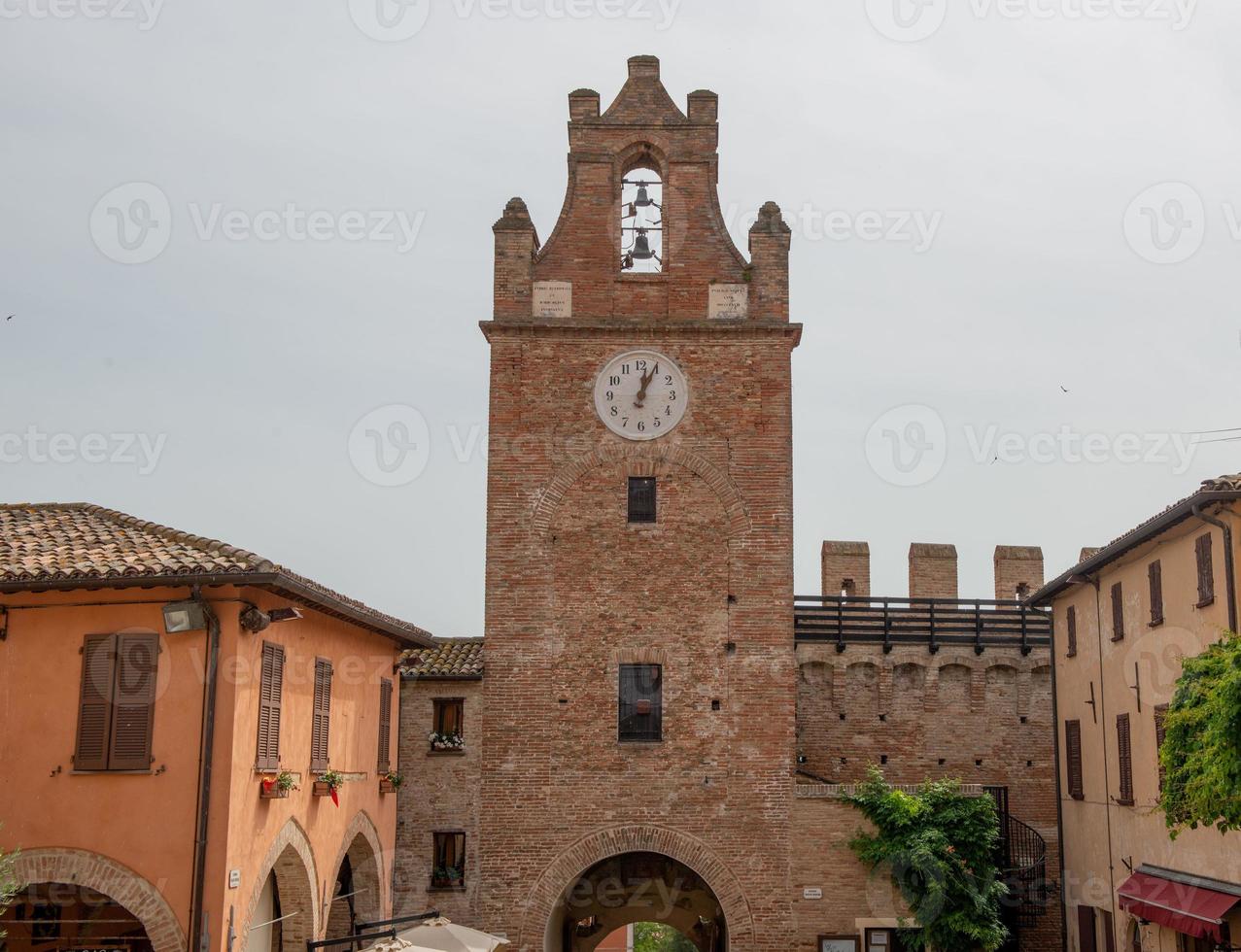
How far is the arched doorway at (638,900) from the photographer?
25.6 m

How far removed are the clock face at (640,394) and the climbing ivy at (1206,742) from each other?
1184 cm

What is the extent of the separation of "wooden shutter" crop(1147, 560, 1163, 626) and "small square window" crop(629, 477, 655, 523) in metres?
8.03

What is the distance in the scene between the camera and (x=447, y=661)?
92.4 ft

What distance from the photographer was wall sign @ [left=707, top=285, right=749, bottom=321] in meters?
24.9

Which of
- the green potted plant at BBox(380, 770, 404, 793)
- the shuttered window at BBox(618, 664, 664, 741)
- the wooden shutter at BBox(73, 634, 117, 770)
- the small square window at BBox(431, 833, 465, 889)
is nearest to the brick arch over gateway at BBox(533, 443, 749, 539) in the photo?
the shuttered window at BBox(618, 664, 664, 741)

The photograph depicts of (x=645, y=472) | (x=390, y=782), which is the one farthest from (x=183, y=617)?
(x=645, y=472)

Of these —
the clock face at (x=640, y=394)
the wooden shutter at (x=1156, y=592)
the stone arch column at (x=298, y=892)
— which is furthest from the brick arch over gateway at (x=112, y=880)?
the wooden shutter at (x=1156, y=592)

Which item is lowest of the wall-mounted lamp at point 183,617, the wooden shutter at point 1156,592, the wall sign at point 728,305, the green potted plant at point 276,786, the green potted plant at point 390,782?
the green potted plant at point 390,782

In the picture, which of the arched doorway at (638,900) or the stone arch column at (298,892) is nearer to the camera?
the stone arch column at (298,892)

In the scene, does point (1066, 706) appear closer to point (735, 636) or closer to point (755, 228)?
point (735, 636)

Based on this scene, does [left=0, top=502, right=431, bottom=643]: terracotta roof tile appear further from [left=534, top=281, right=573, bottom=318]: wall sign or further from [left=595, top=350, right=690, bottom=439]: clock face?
[left=534, top=281, right=573, bottom=318]: wall sign

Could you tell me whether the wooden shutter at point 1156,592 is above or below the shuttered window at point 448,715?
above

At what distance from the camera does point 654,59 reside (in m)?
26.0

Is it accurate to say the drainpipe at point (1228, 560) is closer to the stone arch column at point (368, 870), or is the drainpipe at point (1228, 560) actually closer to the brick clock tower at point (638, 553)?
the brick clock tower at point (638, 553)
